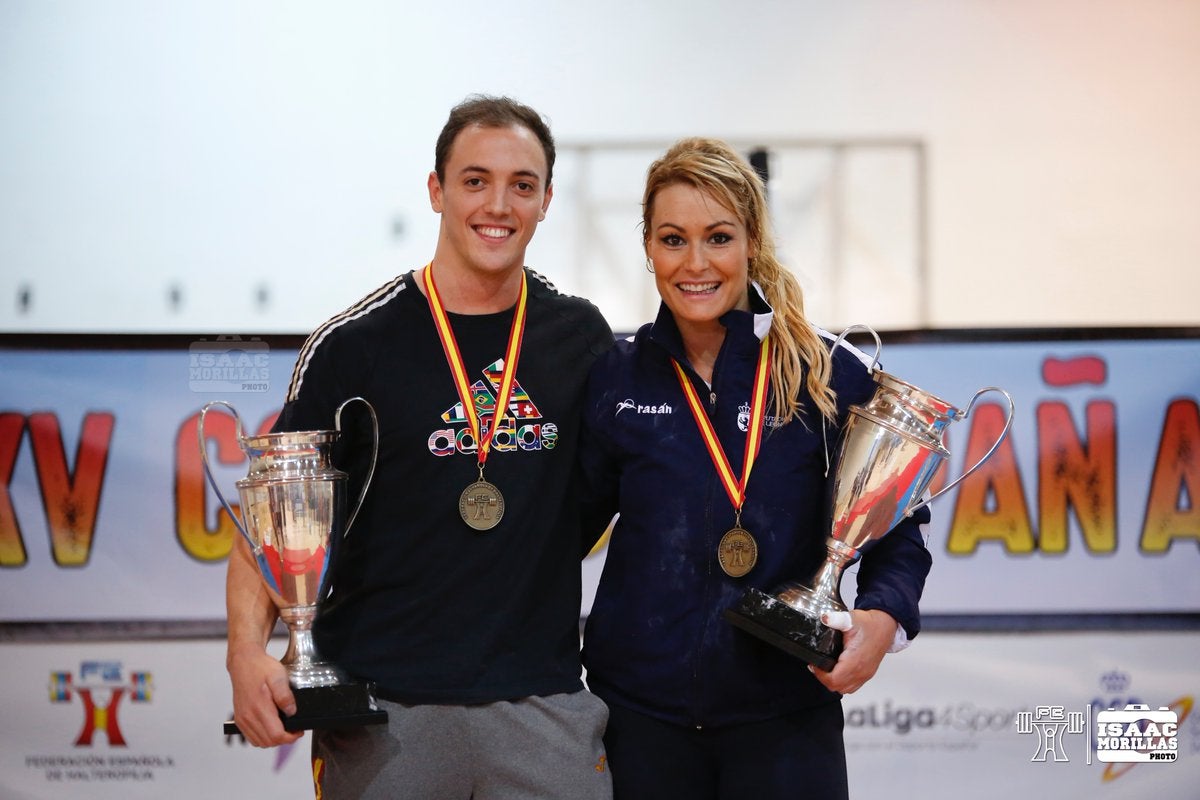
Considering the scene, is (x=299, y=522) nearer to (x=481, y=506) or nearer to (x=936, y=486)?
(x=481, y=506)

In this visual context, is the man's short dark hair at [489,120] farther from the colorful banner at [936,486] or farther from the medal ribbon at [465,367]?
the colorful banner at [936,486]

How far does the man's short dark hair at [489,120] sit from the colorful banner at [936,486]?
1441mm

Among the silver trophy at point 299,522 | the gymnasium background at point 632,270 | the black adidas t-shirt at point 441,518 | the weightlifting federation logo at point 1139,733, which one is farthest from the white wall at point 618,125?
the silver trophy at point 299,522

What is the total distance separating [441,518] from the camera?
186cm

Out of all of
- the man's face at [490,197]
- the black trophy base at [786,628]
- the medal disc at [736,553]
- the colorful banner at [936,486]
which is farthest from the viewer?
the colorful banner at [936,486]

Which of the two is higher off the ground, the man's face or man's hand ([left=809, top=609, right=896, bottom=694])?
the man's face

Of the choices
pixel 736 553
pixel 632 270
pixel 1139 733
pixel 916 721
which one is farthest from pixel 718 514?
pixel 1139 733

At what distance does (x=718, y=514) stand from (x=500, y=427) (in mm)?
394

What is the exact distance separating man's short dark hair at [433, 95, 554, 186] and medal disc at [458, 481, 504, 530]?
58 centimetres

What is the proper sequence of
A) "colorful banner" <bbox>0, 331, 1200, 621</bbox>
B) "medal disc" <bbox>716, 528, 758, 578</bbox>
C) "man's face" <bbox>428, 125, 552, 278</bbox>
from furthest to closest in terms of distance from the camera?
"colorful banner" <bbox>0, 331, 1200, 621</bbox>
"man's face" <bbox>428, 125, 552, 278</bbox>
"medal disc" <bbox>716, 528, 758, 578</bbox>

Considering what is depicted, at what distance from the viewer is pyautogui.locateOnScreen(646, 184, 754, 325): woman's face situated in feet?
6.29

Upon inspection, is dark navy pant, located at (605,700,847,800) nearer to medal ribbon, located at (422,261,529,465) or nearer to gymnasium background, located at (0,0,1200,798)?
medal ribbon, located at (422,261,529,465)

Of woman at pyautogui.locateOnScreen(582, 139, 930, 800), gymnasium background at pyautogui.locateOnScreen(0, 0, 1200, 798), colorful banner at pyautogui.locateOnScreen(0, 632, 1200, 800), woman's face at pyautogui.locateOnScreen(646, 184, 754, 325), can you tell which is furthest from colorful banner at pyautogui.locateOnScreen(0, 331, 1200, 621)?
woman's face at pyautogui.locateOnScreen(646, 184, 754, 325)

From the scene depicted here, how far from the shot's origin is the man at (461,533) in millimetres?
1812
